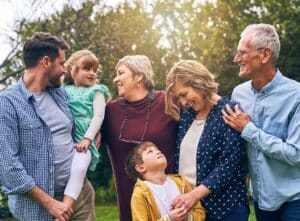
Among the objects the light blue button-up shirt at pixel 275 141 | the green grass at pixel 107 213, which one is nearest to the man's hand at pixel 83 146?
the light blue button-up shirt at pixel 275 141

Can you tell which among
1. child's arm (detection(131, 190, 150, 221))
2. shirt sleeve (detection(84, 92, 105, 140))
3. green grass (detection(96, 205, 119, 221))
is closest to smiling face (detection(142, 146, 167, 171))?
child's arm (detection(131, 190, 150, 221))

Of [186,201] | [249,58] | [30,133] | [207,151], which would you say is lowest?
[186,201]

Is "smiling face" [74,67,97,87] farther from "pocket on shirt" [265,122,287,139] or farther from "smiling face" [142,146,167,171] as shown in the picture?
"pocket on shirt" [265,122,287,139]

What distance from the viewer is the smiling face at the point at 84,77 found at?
4320mm

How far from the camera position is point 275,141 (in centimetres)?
366

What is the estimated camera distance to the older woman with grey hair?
4141mm

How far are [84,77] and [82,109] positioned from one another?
0.83 ft

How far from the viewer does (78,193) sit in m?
3.96

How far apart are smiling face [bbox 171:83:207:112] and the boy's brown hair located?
1.28 feet

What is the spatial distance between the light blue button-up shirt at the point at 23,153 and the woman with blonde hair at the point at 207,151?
875 mm

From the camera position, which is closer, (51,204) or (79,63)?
(51,204)

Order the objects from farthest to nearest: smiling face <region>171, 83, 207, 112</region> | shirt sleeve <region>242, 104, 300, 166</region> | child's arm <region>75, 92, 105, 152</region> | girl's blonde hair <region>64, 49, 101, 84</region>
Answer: girl's blonde hair <region>64, 49, 101, 84</region>
child's arm <region>75, 92, 105, 152</region>
smiling face <region>171, 83, 207, 112</region>
shirt sleeve <region>242, 104, 300, 166</region>

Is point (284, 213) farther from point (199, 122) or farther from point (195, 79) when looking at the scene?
point (195, 79)

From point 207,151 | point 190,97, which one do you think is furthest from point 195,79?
point 207,151
